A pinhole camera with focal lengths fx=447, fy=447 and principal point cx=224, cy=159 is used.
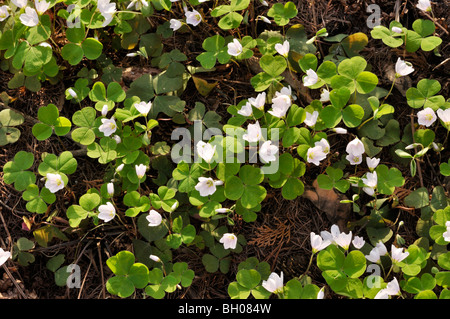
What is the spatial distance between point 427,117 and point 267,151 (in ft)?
3.34

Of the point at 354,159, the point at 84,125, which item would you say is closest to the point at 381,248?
the point at 354,159

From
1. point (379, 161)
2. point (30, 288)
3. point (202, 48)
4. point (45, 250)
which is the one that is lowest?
point (30, 288)

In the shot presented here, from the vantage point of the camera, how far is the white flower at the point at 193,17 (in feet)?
9.36

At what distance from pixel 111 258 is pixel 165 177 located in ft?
1.95

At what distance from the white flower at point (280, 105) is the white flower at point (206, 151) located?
0.42 m

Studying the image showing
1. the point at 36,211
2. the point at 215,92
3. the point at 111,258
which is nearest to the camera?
the point at 111,258

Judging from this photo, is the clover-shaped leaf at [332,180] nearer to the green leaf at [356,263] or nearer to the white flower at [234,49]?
the green leaf at [356,263]

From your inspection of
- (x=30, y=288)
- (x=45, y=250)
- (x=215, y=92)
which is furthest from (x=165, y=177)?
(x=30, y=288)

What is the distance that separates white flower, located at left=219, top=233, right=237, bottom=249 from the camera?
2.58 m

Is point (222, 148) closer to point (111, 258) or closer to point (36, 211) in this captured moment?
point (111, 258)

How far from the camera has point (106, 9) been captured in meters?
2.83

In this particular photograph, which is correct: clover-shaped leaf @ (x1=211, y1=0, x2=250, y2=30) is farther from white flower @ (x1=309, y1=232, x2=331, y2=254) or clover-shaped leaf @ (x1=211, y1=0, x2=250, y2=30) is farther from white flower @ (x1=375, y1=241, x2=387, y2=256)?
white flower @ (x1=375, y1=241, x2=387, y2=256)

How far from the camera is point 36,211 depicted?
278cm

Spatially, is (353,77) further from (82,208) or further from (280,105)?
(82,208)
